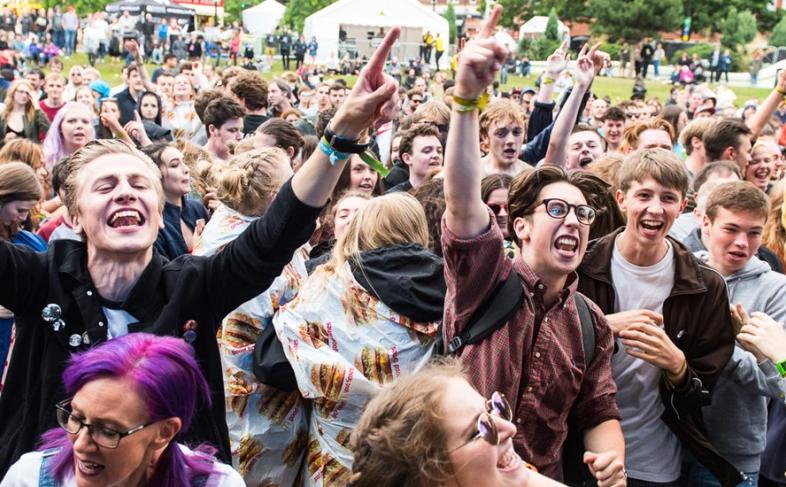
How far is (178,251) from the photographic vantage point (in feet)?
16.9

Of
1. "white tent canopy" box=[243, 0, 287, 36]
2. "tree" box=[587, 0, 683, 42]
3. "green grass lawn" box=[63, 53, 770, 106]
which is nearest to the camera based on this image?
"green grass lawn" box=[63, 53, 770, 106]

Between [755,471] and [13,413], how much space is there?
2870 millimetres

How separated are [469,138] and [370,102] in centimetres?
37

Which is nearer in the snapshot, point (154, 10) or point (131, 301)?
point (131, 301)

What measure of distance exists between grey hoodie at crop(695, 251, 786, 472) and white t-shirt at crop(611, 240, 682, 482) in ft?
1.01

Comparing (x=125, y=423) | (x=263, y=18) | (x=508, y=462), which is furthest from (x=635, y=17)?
(x=125, y=423)

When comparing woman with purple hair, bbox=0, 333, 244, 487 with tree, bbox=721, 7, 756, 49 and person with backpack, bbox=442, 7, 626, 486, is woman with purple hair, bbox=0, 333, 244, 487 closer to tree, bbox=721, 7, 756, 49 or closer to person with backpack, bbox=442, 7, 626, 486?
person with backpack, bbox=442, 7, 626, 486

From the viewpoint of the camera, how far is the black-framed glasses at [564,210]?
3086mm

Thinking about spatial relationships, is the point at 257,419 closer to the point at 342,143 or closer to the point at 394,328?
the point at 394,328

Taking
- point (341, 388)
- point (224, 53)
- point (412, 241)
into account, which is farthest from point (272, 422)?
point (224, 53)

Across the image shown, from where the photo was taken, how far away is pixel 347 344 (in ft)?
11.0

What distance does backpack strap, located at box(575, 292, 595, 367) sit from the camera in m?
3.04

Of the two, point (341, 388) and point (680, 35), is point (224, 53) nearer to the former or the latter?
point (341, 388)

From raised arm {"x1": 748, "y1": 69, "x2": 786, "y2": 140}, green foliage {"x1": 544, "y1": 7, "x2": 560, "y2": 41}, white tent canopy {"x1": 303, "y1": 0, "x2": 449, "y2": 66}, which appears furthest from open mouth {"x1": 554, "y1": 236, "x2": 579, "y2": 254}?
green foliage {"x1": 544, "y1": 7, "x2": 560, "y2": 41}
